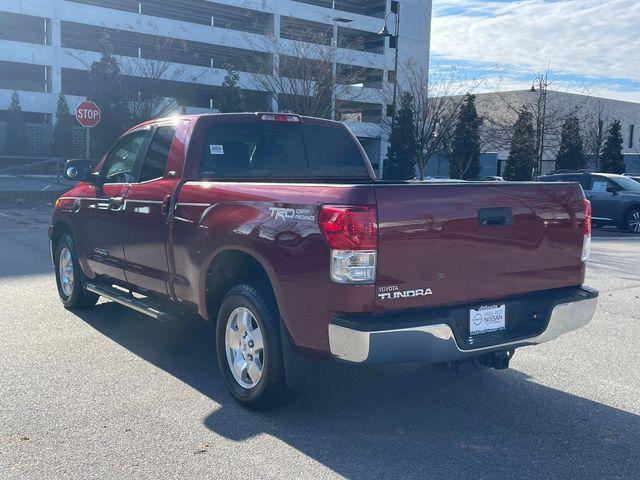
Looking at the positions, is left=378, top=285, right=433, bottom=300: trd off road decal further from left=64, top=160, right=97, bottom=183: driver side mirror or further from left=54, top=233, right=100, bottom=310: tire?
left=54, top=233, right=100, bottom=310: tire

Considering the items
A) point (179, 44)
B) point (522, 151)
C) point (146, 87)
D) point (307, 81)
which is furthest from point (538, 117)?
point (179, 44)

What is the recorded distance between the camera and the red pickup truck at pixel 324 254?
13.1ft

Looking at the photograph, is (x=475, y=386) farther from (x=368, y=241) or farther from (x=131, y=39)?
(x=131, y=39)

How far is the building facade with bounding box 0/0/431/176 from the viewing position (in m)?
47.2

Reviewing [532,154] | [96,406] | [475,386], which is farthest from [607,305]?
[532,154]

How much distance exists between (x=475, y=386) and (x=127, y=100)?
27.7 meters

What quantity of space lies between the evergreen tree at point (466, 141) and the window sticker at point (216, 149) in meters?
29.6

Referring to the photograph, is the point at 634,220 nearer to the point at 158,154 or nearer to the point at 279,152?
the point at 279,152

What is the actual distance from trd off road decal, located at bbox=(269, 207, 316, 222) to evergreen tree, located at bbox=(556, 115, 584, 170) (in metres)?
32.1

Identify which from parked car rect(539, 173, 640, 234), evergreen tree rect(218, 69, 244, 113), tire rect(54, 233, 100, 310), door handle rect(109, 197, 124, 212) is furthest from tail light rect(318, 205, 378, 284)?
evergreen tree rect(218, 69, 244, 113)

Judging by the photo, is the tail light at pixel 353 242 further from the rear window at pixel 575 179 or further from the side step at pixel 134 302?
the rear window at pixel 575 179

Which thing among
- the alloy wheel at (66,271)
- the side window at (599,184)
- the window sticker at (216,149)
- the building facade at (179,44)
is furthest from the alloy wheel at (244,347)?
the building facade at (179,44)

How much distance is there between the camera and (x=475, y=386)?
5406 millimetres

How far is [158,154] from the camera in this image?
19.9 feet
